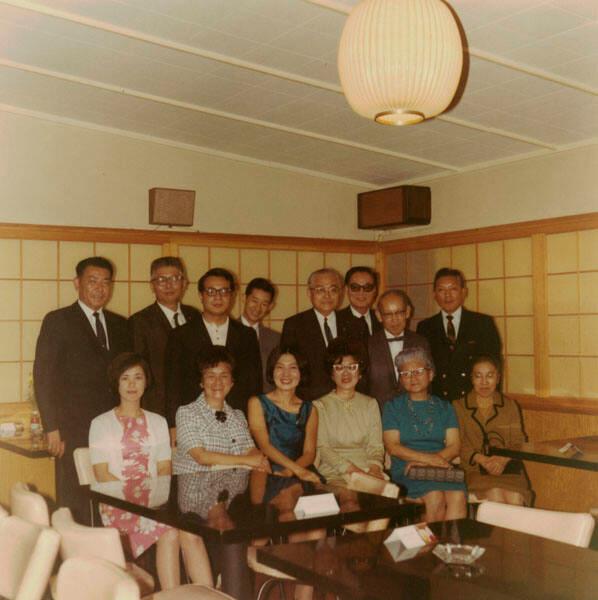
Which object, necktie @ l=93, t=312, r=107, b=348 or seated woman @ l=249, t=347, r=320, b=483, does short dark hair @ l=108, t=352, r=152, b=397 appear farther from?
necktie @ l=93, t=312, r=107, b=348

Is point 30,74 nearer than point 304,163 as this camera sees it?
Yes

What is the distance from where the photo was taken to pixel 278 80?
459 cm

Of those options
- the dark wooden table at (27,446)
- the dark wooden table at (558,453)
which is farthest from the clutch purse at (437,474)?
the dark wooden table at (27,446)

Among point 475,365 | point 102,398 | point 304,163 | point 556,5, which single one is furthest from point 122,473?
point 304,163

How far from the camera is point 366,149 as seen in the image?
5.80 meters

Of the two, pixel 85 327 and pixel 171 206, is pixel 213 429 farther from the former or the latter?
pixel 171 206

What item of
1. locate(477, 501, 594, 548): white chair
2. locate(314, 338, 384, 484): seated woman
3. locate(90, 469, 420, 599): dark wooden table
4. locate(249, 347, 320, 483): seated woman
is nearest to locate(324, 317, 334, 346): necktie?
locate(314, 338, 384, 484): seated woman

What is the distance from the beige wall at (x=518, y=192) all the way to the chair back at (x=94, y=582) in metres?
4.32

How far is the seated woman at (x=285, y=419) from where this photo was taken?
13.6 feet

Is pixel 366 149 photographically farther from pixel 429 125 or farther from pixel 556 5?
pixel 556 5

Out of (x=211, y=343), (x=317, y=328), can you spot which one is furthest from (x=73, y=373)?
(x=317, y=328)

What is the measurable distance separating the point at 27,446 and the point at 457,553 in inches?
124

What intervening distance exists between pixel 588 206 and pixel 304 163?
2.11m

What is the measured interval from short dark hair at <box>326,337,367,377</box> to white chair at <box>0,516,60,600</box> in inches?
83.7
